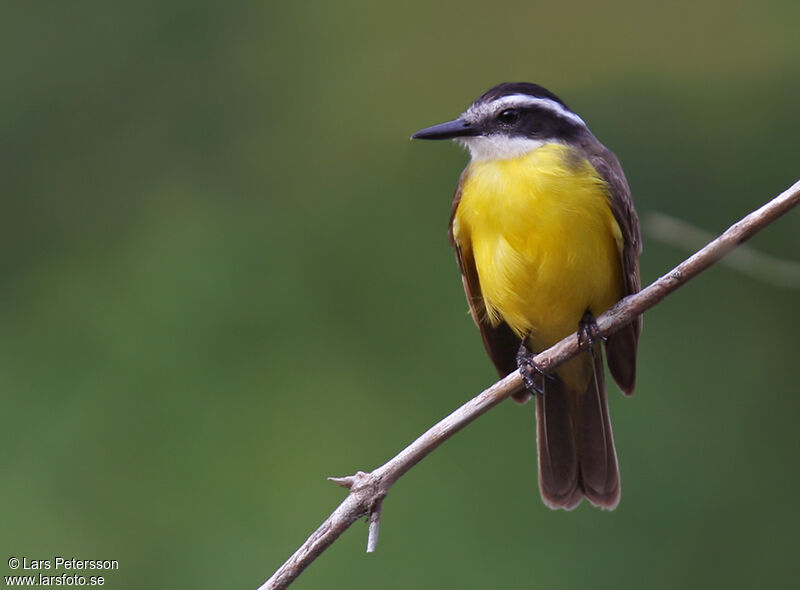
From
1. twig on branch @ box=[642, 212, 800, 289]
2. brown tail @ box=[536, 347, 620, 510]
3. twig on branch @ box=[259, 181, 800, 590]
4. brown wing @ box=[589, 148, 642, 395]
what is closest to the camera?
twig on branch @ box=[259, 181, 800, 590]

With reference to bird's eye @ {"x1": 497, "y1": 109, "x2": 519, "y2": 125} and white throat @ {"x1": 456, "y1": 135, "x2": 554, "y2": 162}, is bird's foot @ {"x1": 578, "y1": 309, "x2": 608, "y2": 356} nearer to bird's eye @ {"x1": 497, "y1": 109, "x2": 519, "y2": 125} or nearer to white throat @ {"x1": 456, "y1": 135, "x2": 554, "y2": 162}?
white throat @ {"x1": 456, "y1": 135, "x2": 554, "y2": 162}

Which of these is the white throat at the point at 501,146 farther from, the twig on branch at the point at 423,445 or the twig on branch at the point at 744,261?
the twig on branch at the point at 423,445

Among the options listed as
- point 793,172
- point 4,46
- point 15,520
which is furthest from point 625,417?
point 4,46

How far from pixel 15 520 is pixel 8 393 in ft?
3.06

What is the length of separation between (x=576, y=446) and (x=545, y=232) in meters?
1.02

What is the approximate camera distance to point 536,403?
5.17 meters

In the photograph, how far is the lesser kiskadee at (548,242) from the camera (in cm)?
452

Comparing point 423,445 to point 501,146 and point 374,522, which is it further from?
point 501,146

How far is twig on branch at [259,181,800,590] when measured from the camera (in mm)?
3330

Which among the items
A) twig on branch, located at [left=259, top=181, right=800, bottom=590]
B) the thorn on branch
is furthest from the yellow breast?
the thorn on branch

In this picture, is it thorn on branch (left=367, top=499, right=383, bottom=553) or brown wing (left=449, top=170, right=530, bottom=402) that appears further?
brown wing (left=449, top=170, right=530, bottom=402)

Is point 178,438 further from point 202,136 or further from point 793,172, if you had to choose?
point 793,172

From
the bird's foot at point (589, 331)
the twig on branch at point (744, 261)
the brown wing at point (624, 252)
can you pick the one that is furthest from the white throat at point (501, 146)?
the bird's foot at point (589, 331)

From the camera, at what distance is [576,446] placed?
16.6 feet
